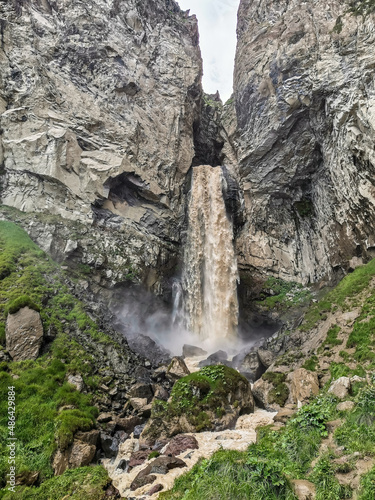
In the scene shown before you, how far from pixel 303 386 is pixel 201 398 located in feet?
13.4

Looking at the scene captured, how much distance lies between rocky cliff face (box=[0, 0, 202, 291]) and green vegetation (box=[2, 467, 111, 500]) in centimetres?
1797

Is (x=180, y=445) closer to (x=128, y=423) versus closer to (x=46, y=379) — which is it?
(x=128, y=423)

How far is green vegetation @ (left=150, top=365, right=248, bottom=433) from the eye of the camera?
10.8 meters

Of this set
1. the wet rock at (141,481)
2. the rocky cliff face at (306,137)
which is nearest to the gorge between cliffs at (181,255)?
the wet rock at (141,481)

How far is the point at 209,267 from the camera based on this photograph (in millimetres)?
30844

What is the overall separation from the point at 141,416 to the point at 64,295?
31.4ft

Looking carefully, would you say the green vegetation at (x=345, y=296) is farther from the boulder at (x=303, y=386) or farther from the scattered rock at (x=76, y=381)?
the scattered rock at (x=76, y=381)

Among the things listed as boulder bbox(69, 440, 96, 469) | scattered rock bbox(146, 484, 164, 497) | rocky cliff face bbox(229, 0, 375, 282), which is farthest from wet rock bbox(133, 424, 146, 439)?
rocky cliff face bbox(229, 0, 375, 282)

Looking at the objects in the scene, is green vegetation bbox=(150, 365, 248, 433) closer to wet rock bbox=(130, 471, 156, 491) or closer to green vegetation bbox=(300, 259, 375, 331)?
wet rock bbox=(130, 471, 156, 491)

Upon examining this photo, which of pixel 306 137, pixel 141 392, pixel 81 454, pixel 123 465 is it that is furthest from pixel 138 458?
pixel 306 137

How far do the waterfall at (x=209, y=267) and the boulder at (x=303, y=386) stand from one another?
1532cm

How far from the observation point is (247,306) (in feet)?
100

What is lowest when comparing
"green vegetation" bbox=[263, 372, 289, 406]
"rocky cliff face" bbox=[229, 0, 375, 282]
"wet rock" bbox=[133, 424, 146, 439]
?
"wet rock" bbox=[133, 424, 146, 439]

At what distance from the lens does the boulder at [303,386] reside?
1123 cm
